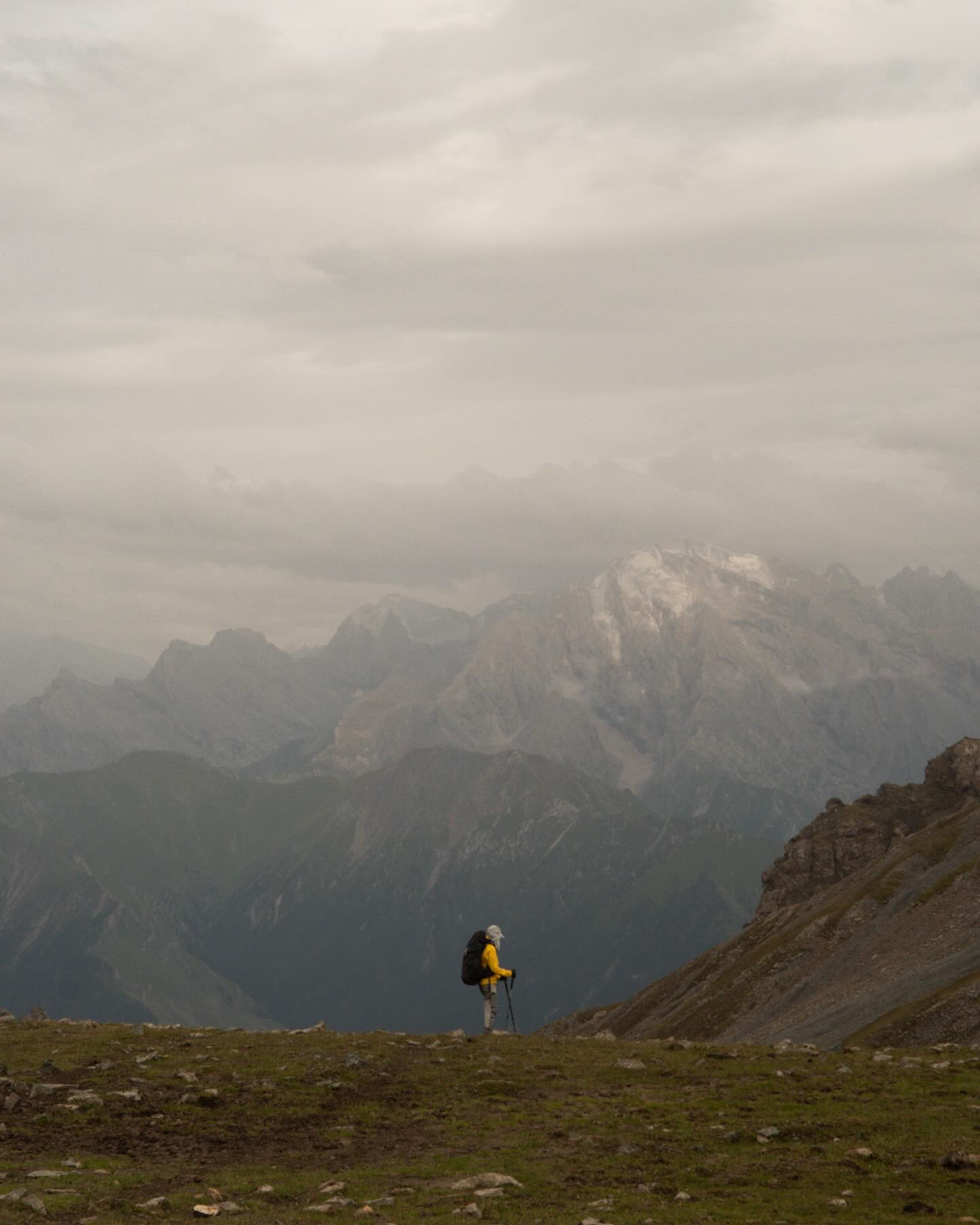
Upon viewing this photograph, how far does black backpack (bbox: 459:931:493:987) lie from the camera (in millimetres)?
58156

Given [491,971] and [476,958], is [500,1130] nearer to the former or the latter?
[491,971]

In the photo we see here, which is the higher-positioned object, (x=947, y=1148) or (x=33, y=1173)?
(x=33, y=1173)

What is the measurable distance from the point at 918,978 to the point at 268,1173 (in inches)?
4319

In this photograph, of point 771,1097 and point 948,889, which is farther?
point 948,889

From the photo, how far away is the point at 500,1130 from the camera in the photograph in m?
42.9

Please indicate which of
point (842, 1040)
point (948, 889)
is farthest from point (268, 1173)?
point (948, 889)

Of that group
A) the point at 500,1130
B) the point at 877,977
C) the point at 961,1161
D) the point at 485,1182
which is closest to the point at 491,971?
the point at 500,1130

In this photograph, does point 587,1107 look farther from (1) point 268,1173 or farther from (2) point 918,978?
(2) point 918,978

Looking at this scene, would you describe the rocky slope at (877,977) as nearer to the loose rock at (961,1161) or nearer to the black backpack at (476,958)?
the black backpack at (476,958)

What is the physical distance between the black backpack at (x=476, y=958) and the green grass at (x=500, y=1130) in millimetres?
3149

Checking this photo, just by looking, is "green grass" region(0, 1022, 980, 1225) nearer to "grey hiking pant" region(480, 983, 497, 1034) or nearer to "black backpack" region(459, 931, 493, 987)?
"grey hiking pant" region(480, 983, 497, 1034)

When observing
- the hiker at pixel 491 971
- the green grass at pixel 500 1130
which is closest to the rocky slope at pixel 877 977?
the hiker at pixel 491 971

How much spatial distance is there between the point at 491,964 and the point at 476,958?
99cm

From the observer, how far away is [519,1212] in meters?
33.7
